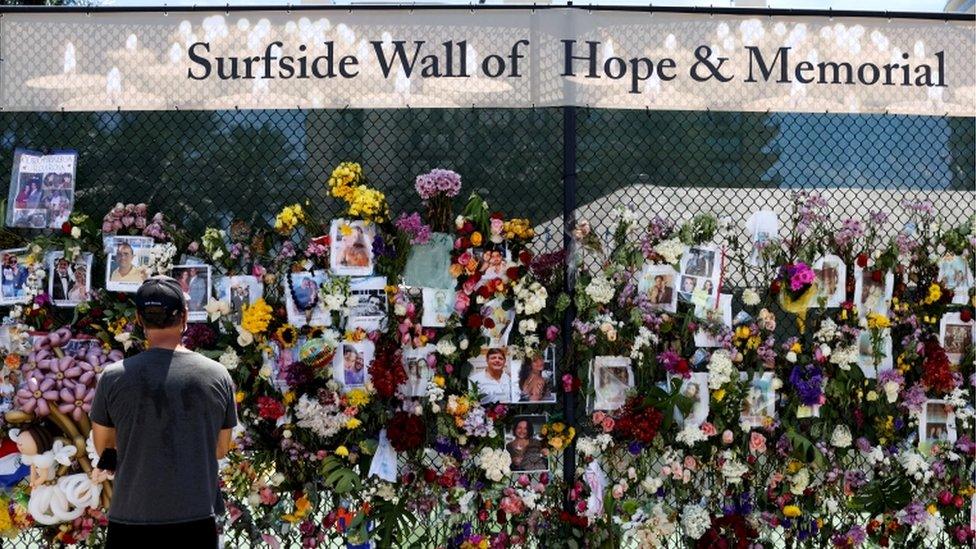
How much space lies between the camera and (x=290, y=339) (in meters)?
4.22

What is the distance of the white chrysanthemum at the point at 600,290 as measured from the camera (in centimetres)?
418

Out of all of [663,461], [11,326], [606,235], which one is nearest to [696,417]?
[663,461]

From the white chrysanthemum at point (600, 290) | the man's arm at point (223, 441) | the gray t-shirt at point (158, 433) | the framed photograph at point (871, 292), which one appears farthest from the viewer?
the framed photograph at point (871, 292)

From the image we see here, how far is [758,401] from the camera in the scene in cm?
430

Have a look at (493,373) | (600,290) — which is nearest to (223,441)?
(493,373)

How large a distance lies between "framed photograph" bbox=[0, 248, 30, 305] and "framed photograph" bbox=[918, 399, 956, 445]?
454 cm

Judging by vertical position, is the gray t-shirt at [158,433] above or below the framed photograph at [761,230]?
below

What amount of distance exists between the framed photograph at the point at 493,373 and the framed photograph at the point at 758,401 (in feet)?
3.73

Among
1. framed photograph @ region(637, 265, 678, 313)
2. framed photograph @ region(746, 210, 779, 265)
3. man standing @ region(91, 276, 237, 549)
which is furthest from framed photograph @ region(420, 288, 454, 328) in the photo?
framed photograph @ region(746, 210, 779, 265)

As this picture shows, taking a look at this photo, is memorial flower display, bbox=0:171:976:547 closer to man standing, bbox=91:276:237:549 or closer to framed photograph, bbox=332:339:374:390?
framed photograph, bbox=332:339:374:390

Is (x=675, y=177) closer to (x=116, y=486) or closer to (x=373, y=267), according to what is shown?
(x=373, y=267)

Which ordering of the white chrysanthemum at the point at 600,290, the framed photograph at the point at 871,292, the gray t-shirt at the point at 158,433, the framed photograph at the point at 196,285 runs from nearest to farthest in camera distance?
the gray t-shirt at the point at 158,433
the white chrysanthemum at the point at 600,290
the framed photograph at the point at 196,285
the framed photograph at the point at 871,292

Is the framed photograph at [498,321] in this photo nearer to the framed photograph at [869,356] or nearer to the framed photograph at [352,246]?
the framed photograph at [352,246]

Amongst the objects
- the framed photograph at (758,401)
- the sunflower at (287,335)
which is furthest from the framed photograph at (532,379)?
the sunflower at (287,335)
